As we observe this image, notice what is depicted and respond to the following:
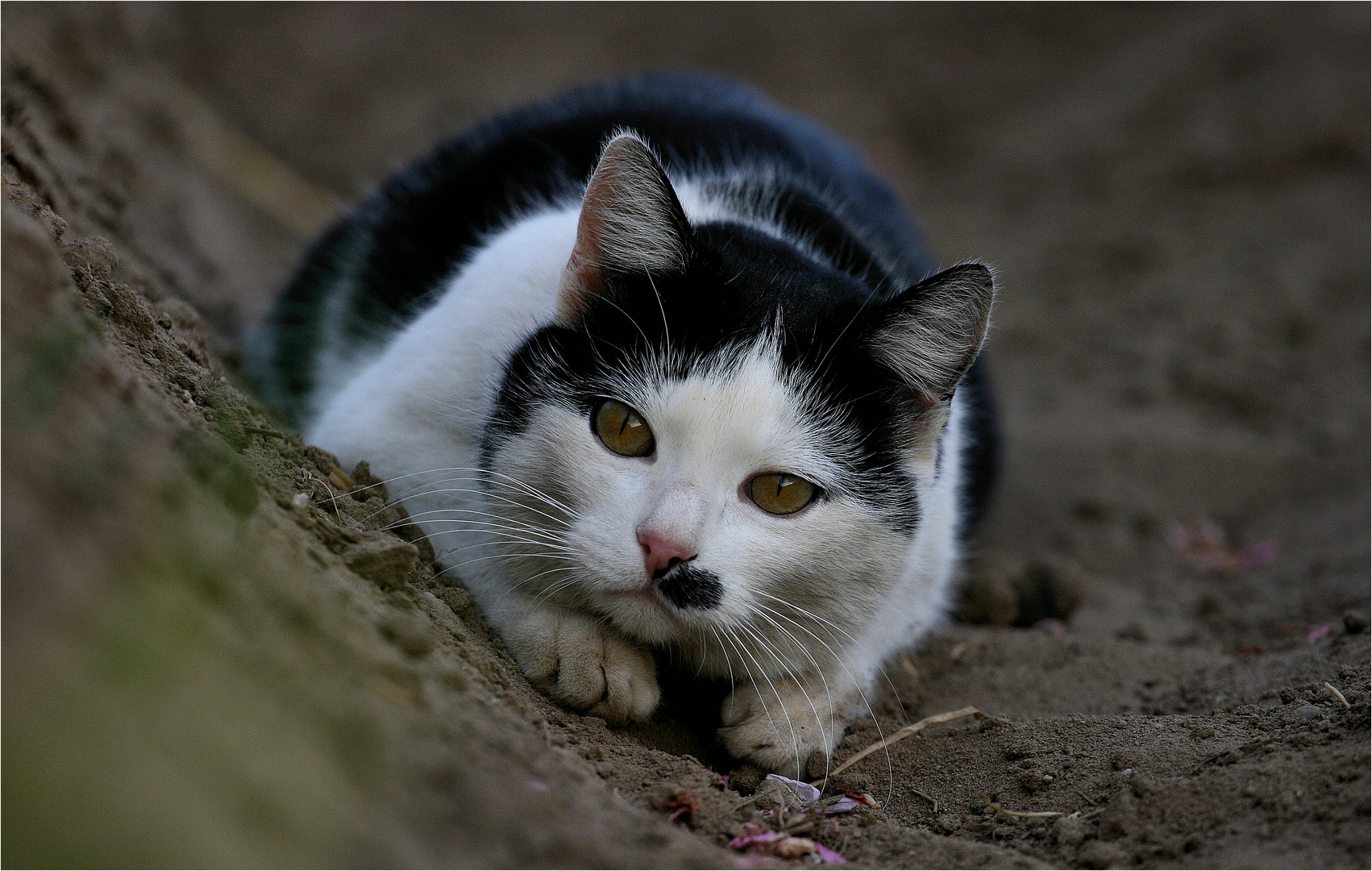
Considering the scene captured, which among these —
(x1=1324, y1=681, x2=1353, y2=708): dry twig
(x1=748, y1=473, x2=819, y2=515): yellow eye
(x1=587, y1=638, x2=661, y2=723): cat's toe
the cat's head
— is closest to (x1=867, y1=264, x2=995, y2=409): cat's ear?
the cat's head

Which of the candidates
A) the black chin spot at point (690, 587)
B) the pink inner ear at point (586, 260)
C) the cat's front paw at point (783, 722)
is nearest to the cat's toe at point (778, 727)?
the cat's front paw at point (783, 722)

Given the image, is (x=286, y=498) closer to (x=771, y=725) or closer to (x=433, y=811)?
(x=433, y=811)

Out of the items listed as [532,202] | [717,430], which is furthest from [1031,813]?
[532,202]

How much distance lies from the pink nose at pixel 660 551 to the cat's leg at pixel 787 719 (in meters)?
0.48

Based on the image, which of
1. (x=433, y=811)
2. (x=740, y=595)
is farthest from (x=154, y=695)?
(x=740, y=595)

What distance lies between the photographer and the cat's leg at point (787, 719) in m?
2.13

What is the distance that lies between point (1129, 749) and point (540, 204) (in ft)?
6.72

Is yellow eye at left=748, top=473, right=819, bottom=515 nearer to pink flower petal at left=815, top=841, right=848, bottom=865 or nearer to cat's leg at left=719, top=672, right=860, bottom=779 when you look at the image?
cat's leg at left=719, top=672, right=860, bottom=779

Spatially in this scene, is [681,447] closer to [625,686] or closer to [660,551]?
[660,551]

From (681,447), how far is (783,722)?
0.65 m

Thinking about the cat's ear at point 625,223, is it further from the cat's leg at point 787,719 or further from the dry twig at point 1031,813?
the dry twig at point 1031,813

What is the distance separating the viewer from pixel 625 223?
213 centimetres

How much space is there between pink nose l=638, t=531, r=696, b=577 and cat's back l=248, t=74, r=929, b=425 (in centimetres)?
113

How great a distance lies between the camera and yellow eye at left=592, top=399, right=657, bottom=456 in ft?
6.70
